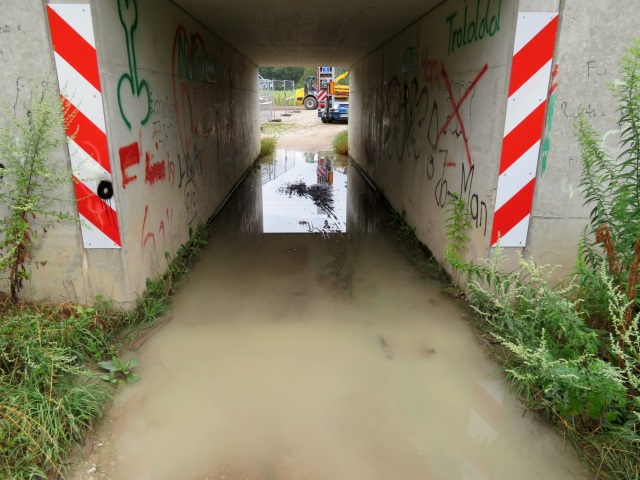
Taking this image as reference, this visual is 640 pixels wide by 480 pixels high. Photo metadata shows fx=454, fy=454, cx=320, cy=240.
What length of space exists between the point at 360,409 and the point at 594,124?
2.71 m

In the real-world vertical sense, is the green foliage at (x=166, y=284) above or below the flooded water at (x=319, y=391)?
above

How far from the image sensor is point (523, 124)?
3430mm

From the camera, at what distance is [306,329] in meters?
3.74

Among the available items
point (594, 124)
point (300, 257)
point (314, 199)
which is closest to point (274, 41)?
point (314, 199)

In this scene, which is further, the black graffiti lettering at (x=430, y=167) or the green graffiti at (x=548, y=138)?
the black graffiti lettering at (x=430, y=167)

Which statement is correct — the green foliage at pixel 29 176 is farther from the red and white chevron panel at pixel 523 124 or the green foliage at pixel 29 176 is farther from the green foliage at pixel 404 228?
the green foliage at pixel 404 228

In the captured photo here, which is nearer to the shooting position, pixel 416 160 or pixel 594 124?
pixel 594 124

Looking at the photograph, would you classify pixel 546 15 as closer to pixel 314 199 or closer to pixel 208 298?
pixel 208 298

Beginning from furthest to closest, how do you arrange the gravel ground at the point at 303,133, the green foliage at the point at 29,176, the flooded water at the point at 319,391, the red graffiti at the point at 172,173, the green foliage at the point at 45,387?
1. the gravel ground at the point at 303,133
2. the red graffiti at the point at 172,173
3. the green foliage at the point at 29,176
4. the flooded water at the point at 319,391
5. the green foliage at the point at 45,387

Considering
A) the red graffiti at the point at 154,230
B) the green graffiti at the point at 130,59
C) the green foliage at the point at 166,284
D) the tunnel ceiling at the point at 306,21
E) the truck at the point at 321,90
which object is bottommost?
the green foliage at the point at 166,284

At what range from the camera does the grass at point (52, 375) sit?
7.41ft

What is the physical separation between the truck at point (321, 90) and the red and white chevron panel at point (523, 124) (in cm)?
2314

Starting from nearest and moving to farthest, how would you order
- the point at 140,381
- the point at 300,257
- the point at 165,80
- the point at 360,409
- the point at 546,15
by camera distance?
the point at 360,409 → the point at 140,381 → the point at 546,15 → the point at 165,80 → the point at 300,257

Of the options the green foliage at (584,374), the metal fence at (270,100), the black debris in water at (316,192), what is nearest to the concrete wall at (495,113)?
the green foliage at (584,374)
